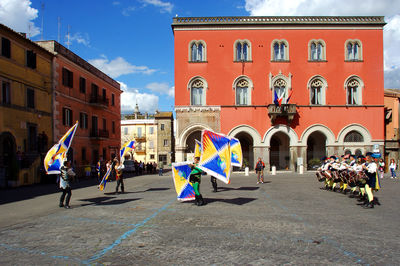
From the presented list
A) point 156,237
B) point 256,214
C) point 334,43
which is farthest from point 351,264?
point 334,43

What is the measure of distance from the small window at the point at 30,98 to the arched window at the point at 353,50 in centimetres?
2856

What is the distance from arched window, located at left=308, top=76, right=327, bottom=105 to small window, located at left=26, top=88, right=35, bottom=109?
24629 millimetres

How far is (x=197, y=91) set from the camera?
3306 cm

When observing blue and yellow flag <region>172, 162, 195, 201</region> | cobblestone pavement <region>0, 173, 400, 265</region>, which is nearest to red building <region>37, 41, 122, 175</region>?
cobblestone pavement <region>0, 173, 400, 265</region>

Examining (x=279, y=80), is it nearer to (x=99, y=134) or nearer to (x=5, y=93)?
(x=99, y=134)

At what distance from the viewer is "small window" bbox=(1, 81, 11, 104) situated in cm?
2194

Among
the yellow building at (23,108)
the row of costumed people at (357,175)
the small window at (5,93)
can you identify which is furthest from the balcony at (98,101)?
the row of costumed people at (357,175)

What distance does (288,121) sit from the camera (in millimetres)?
32688

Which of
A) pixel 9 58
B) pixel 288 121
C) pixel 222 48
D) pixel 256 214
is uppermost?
pixel 222 48

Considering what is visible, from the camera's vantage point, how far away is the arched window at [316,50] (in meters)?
33.4

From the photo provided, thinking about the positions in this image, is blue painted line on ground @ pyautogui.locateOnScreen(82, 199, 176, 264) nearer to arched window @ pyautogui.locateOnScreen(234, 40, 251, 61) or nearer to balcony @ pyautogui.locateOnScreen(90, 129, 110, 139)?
arched window @ pyautogui.locateOnScreen(234, 40, 251, 61)

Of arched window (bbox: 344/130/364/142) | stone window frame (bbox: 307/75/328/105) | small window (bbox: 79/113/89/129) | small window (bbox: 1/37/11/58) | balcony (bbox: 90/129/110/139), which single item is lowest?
arched window (bbox: 344/130/364/142)

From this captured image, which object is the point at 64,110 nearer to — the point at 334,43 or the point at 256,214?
the point at 256,214

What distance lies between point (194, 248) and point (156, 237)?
126 cm
